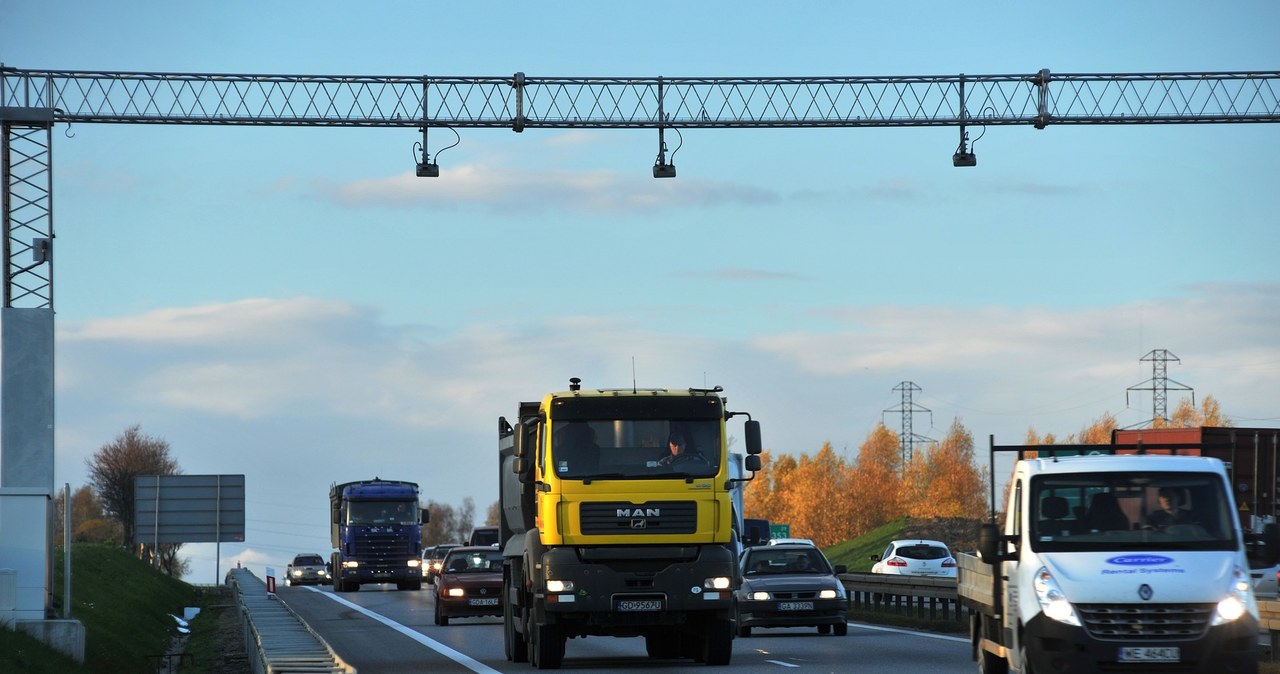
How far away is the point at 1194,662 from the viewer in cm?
1409

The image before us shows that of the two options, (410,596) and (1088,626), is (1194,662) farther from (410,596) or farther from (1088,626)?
(410,596)

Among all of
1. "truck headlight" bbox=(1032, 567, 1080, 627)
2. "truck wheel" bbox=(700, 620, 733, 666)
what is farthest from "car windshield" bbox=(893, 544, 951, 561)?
"truck headlight" bbox=(1032, 567, 1080, 627)

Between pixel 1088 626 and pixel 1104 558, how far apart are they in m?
0.60

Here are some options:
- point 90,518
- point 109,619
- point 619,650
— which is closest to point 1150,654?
point 619,650

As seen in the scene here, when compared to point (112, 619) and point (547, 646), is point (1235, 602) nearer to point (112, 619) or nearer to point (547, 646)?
point (547, 646)

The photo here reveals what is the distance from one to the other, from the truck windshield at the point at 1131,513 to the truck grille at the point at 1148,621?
62 centimetres

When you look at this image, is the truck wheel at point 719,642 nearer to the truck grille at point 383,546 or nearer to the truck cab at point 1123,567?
the truck cab at point 1123,567

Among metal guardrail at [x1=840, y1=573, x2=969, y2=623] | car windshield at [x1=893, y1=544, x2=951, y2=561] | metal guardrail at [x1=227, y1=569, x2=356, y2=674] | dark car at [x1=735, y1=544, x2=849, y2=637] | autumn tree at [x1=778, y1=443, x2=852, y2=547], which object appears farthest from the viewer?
autumn tree at [x1=778, y1=443, x2=852, y2=547]

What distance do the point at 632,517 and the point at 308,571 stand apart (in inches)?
2715

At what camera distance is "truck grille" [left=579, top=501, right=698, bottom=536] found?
70.1 feet

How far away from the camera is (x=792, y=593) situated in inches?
1130

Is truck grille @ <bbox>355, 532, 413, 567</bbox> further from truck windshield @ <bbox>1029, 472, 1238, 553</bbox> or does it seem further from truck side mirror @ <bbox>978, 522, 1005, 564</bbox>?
truck windshield @ <bbox>1029, 472, 1238, 553</bbox>

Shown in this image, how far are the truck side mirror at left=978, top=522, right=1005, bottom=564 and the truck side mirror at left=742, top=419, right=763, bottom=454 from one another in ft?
19.2

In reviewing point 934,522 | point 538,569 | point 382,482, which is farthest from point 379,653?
point 934,522
